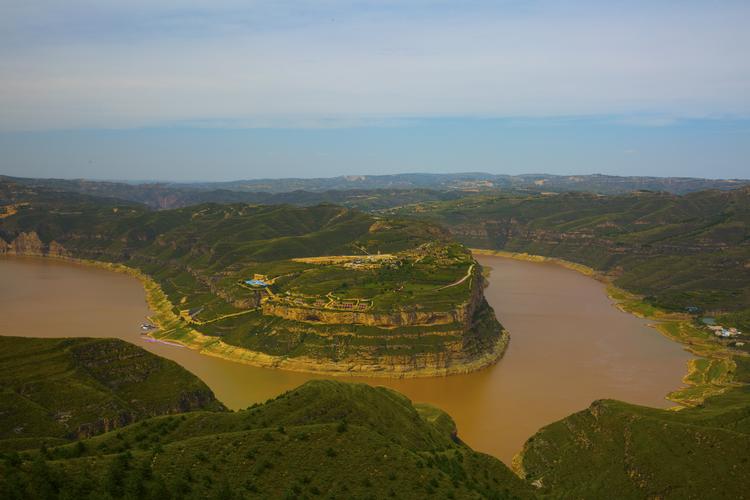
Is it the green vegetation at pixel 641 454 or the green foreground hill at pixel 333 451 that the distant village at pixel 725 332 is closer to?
the green foreground hill at pixel 333 451

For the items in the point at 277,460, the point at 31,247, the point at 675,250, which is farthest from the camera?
the point at 31,247

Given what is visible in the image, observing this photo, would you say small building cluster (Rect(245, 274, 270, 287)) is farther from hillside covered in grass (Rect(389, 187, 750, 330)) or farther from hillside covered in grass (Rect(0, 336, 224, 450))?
hillside covered in grass (Rect(389, 187, 750, 330))

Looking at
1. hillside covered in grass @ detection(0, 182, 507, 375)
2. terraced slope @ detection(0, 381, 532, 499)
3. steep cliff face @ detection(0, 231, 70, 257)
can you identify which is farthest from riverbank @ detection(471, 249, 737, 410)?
steep cliff face @ detection(0, 231, 70, 257)

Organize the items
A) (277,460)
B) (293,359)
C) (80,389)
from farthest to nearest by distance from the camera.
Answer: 1. (293,359)
2. (80,389)
3. (277,460)

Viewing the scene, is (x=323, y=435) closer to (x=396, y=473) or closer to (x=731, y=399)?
(x=396, y=473)

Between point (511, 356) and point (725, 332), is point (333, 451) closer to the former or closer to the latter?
point (511, 356)

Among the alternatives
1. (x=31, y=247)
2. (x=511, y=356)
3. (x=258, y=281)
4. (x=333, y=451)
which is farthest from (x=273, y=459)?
(x=31, y=247)

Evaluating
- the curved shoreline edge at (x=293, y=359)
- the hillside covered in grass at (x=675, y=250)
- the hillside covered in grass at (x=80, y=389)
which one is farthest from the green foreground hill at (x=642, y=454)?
the hillside covered in grass at (x=675, y=250)
